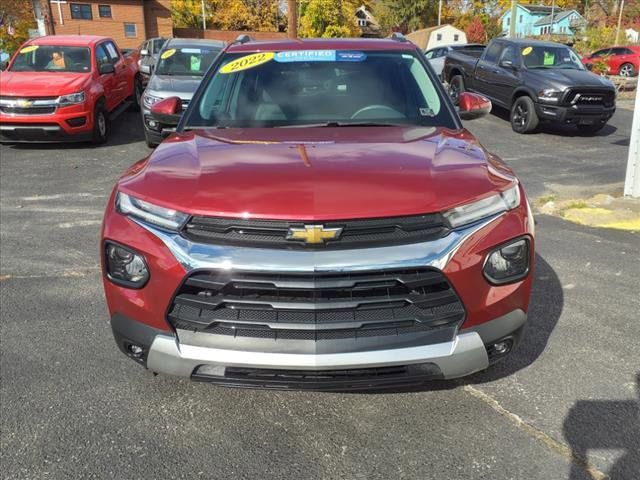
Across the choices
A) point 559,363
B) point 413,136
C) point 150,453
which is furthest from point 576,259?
point 150,453

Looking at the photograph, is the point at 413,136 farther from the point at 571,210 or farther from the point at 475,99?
the point at 571,210

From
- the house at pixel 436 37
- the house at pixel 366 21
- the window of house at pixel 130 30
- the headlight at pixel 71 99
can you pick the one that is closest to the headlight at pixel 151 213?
the headlight at pixel 71 99

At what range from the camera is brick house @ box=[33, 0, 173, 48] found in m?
46.7

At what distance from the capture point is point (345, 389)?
2.34m

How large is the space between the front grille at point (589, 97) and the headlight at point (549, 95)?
0.16m

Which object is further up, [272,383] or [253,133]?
[253,133]

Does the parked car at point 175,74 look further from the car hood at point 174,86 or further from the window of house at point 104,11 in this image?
the window of house at point 104,11

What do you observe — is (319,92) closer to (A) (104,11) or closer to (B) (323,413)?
(B) (323,413)

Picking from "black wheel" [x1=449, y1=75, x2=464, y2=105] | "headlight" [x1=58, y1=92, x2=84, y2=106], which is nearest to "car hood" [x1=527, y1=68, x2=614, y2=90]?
"black wheel" [x1=449, y1=75, x2=464, y2=105]

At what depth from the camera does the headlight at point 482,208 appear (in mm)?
2303

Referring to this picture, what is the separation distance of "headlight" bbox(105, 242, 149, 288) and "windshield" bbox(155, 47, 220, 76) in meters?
8.35

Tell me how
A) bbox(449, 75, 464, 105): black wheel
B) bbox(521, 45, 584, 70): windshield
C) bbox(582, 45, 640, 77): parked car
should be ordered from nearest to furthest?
bbox(521, 45, 584, 70): windshield
bbox(449, 75, 464, 105): black wheel
bbox(582, 45, 640, 77): parked car

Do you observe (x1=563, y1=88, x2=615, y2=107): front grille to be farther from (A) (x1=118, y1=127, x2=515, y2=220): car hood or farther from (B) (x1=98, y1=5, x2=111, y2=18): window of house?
(B) (x1=98, y1=5, x2=111, y2=18): window of house

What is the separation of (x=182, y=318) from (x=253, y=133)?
4.60 feet
